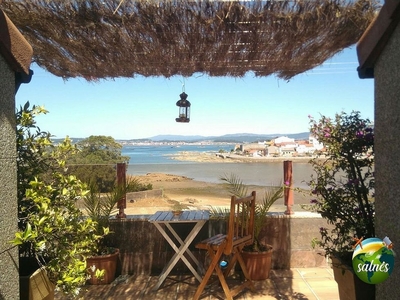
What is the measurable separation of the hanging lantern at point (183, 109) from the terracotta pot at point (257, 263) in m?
1.75

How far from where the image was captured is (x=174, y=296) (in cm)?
337

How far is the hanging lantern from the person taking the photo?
4.26 meters

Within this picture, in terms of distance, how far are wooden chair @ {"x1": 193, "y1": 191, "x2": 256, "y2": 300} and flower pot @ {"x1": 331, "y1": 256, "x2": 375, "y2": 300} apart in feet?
2.80

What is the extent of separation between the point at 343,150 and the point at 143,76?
2.02 m

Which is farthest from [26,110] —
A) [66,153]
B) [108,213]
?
[108,213]

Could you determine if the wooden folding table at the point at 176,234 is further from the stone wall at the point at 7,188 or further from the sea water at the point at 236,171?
the stone wall at the point at 7,188

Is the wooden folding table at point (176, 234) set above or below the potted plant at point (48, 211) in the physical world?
below

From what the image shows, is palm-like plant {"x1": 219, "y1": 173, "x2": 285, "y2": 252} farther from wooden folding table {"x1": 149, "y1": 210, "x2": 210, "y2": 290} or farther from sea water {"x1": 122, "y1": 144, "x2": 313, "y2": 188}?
wooden folding table {"x1": 149, "y1": 210, "x2": 210, "y2": 290}

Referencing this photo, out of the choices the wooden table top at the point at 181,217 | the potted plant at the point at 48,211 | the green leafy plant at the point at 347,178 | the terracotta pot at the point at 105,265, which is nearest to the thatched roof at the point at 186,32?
the green leafy plant at the point at 347,178

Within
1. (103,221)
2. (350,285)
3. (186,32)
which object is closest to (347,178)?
(350,285)

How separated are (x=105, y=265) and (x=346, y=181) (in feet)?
8.30

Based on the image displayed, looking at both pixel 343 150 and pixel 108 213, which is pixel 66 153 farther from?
pixel 343 150

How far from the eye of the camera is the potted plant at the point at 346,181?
2494 mm

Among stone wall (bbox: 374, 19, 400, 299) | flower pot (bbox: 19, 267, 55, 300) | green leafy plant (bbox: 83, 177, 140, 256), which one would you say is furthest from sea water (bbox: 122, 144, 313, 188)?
flower pot (bbox: 19, 267, 55, 300)
